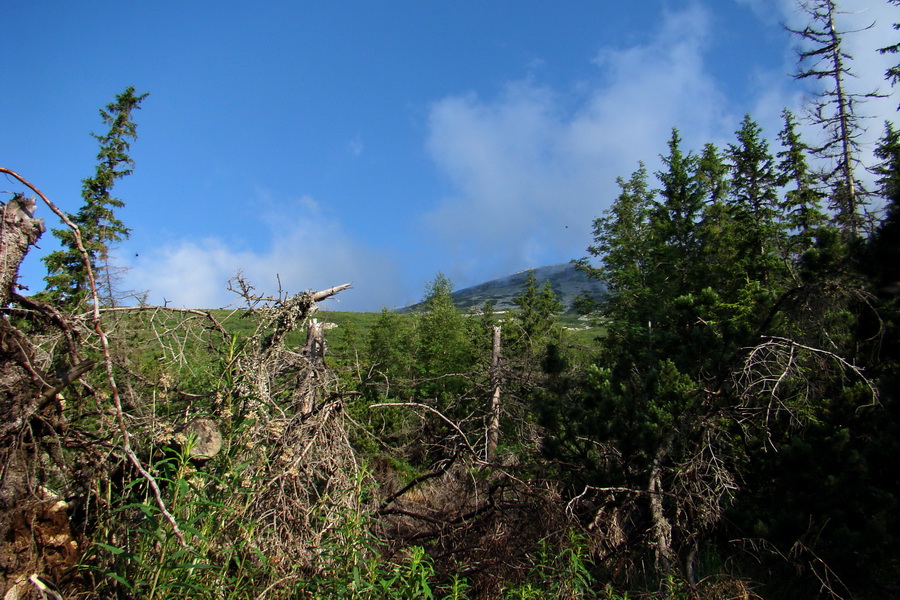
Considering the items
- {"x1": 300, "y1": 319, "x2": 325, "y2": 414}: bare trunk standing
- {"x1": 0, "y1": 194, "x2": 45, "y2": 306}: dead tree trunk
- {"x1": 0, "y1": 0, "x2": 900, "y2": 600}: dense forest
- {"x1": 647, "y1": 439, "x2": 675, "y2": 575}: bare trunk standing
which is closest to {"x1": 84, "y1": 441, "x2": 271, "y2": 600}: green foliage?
{"x1": 0, "y1": 0, "x2": 900, "y2": 600}: dense forest

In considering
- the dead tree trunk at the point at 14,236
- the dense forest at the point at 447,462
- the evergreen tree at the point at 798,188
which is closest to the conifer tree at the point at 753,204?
the evergreen tree at the point at 798,188

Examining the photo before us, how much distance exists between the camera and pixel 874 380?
5949 millimetres

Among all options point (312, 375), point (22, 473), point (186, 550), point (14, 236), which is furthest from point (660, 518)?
point (14, 236)

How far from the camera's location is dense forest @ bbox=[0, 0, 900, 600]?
2705 mm

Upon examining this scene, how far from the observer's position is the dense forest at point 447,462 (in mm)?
2705

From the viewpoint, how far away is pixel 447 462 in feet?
18.8

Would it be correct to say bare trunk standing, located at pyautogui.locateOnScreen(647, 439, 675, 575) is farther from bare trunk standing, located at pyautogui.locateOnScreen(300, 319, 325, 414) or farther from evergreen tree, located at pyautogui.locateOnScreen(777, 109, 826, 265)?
evergreen tree, located at pyautogui.locateOnScreen(777, 109, 826, 265)

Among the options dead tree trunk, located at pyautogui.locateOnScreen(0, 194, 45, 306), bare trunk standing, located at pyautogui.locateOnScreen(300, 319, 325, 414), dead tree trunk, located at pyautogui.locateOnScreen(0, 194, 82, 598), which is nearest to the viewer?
dead tree trunk, located at pyautogui.locateOnScreen(0, 194, 82, 598)

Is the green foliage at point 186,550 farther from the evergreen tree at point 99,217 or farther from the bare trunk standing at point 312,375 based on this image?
the evergreen tree at point 99,217

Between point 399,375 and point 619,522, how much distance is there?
23.4 meters

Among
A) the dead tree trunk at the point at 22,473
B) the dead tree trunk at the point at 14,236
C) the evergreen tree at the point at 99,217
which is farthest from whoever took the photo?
the evergreen tree at the point at 99,217

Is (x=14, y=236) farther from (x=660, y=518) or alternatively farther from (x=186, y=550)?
(x=660, y=518)

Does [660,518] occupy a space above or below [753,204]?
below

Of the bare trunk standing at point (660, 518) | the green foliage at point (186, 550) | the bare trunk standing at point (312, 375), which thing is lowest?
the bare trunk standing at point (660, 518)
